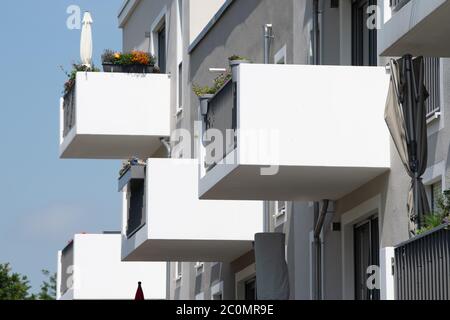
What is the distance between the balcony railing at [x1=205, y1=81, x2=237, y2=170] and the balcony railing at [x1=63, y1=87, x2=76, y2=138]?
395 inches

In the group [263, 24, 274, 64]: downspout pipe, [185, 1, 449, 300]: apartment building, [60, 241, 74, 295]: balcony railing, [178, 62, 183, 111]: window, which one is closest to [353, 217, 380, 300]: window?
[185, 1, 449, 300]: apartment building

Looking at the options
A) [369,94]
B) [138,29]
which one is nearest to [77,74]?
[138,29]

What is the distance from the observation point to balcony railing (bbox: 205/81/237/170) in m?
20.5

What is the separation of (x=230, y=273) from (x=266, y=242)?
539 centimetres

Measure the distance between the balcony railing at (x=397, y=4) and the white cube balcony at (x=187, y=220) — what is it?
8.72 m

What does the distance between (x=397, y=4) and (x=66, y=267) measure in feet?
71.9

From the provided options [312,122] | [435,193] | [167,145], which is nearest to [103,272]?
[167,145]

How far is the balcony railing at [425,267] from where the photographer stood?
48.3 ft

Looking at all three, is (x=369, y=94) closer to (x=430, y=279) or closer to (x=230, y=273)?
(x=430, y=279)

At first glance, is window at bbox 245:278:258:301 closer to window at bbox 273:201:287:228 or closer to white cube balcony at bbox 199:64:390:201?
window at bbox 273:201:287:228

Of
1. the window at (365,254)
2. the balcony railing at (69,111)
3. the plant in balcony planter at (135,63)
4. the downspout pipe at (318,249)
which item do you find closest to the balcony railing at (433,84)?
the window at (365,254)

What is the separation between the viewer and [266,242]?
905 inches

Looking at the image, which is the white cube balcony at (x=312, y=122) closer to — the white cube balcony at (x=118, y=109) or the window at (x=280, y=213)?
the window at (x=280, y=213)

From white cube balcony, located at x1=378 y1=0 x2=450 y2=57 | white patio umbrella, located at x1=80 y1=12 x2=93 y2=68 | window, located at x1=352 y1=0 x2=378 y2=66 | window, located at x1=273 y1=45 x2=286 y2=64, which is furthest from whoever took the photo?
white patio umbrella, located at x1=80 y1=12 x2=93 y2=68
